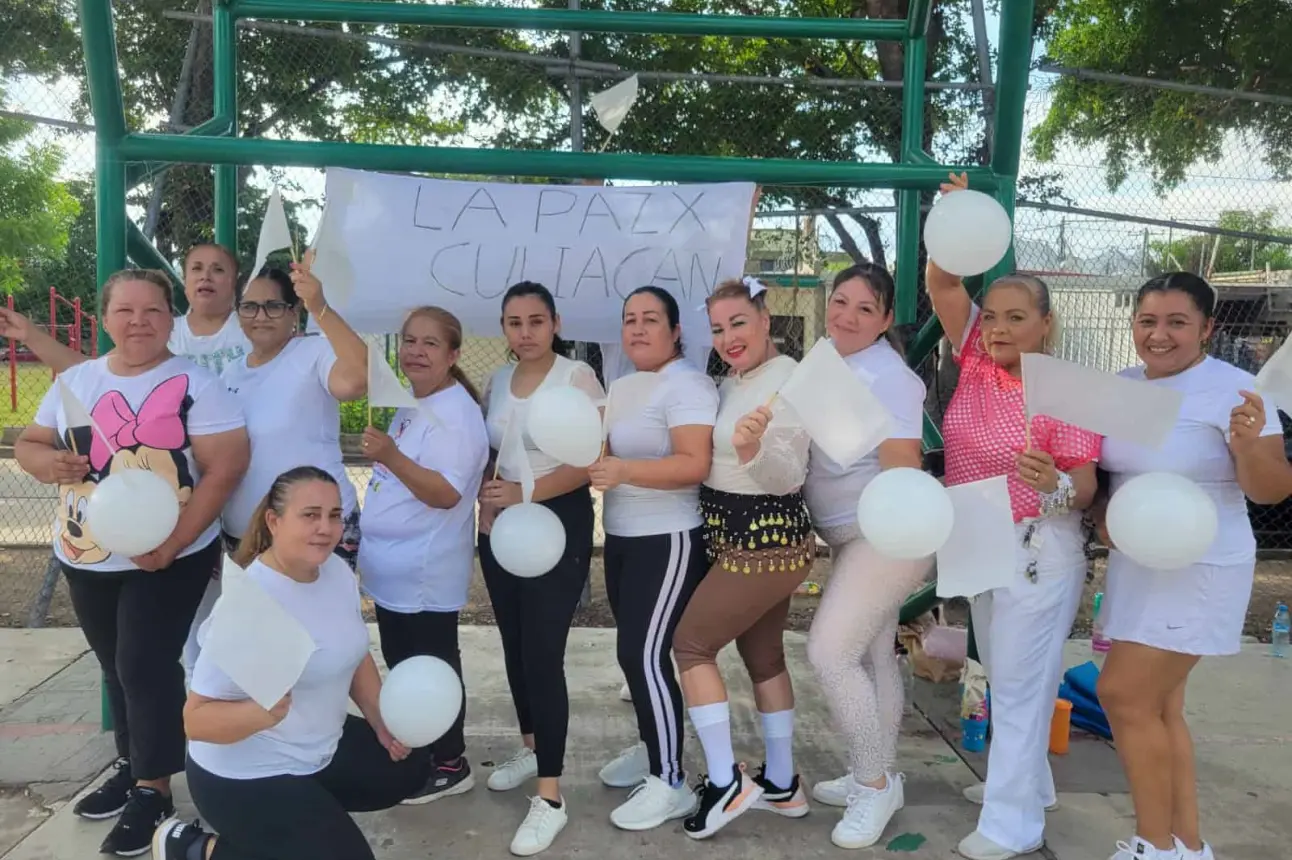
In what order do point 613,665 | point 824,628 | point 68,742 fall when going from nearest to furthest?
point 824,628
point 68,742
point 613,665

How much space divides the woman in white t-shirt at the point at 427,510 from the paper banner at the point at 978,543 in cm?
138

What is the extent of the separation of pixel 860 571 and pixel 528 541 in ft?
3.16

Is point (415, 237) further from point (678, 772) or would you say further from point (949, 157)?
point (949, 157)

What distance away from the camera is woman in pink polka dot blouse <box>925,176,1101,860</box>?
Result: 270cm

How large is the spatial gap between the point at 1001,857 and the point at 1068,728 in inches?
38.0

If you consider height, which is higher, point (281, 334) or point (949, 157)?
point (949, 157)

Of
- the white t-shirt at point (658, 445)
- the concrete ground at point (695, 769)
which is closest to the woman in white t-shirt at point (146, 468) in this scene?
the concrete ground at point (695, 769)

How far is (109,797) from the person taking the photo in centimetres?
291

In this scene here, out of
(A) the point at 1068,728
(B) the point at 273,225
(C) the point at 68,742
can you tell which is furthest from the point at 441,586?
(A) the point at 1068,728

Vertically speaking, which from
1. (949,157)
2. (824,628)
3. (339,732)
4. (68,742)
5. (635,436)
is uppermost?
(949,157)

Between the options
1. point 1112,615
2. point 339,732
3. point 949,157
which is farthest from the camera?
point 949,157

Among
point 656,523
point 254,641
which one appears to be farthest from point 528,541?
point 254,641

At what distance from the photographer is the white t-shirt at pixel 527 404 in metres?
2.89

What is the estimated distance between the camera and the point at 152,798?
2797 millimetres
